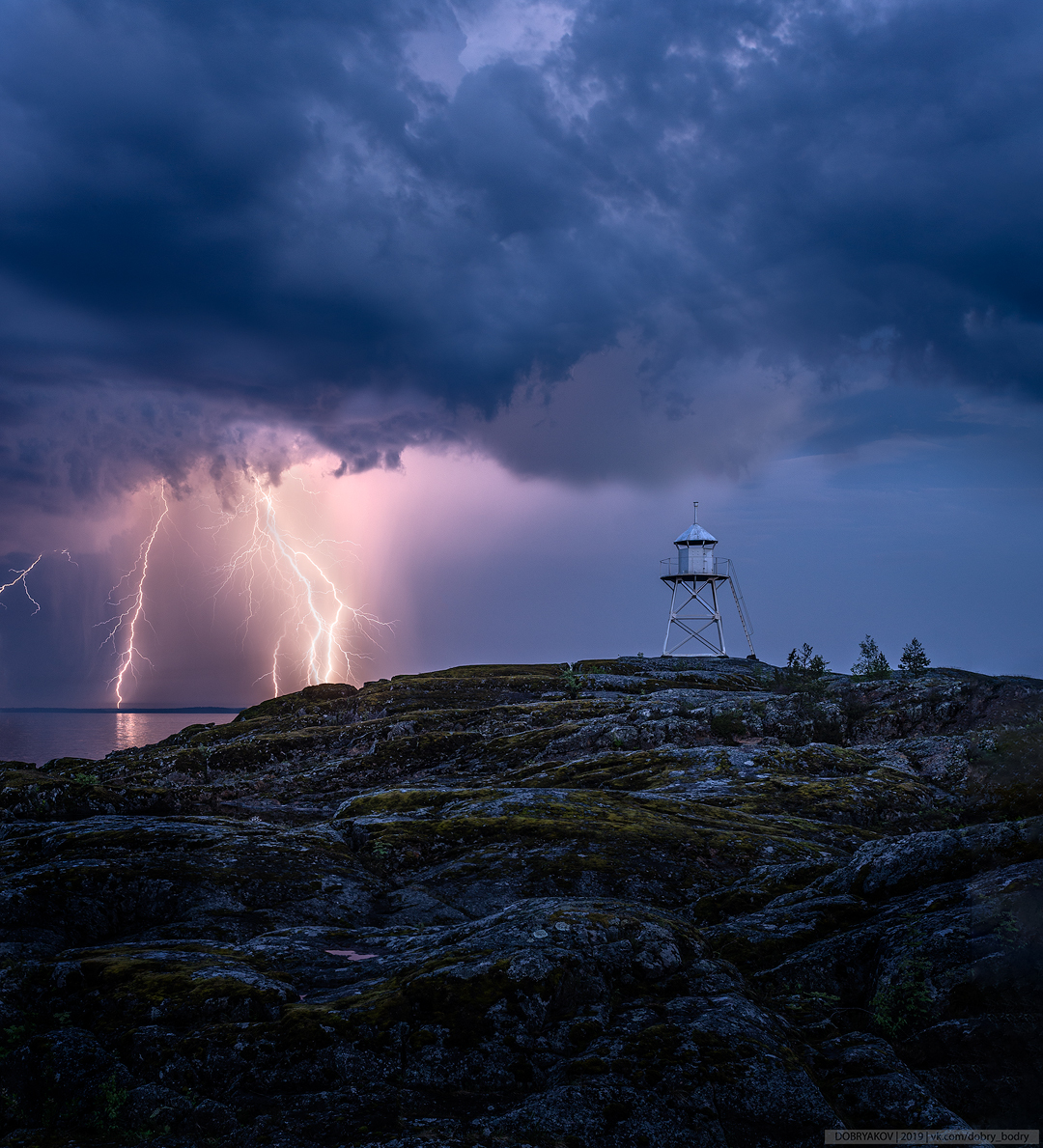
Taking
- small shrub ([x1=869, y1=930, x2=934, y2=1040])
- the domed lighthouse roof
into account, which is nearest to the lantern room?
the domed lighthouse roof

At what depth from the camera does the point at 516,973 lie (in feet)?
33.1

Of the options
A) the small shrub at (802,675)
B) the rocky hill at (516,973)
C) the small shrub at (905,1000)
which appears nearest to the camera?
the rocky hill at (516,973)

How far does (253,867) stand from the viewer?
17.4 meters

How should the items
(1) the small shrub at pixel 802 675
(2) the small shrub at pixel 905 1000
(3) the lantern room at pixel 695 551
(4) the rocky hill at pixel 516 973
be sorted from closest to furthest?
1. (4) the rocky hill at pixel 516 973
2. (2) the small shrub at pixel 905 1000
3. (1) the small shrub at pixel 802 675
4. (3) the lantern room at pixel 695 551

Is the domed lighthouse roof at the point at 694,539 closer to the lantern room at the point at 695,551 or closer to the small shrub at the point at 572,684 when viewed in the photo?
the lantern room at the point at 695,551

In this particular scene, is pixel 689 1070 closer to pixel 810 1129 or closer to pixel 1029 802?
pixel 810 1129

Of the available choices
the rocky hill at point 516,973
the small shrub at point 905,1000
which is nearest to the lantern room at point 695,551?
the rocky hill at point 516,973

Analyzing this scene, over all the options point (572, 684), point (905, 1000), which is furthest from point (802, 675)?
point (905, 1000)

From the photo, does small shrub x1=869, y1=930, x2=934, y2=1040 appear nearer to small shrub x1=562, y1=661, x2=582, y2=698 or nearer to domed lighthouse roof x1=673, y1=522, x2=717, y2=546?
small shrub x1=562, y1=661, x2=582, y2=698

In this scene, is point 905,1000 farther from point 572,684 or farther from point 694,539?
point 694,539

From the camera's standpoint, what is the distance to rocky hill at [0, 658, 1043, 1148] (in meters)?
8.59

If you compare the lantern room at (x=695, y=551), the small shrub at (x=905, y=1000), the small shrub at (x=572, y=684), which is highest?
the lantern room at (x=695, y=551)

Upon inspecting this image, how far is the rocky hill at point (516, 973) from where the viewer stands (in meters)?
8.59

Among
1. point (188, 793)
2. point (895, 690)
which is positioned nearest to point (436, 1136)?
point (188, 793)
